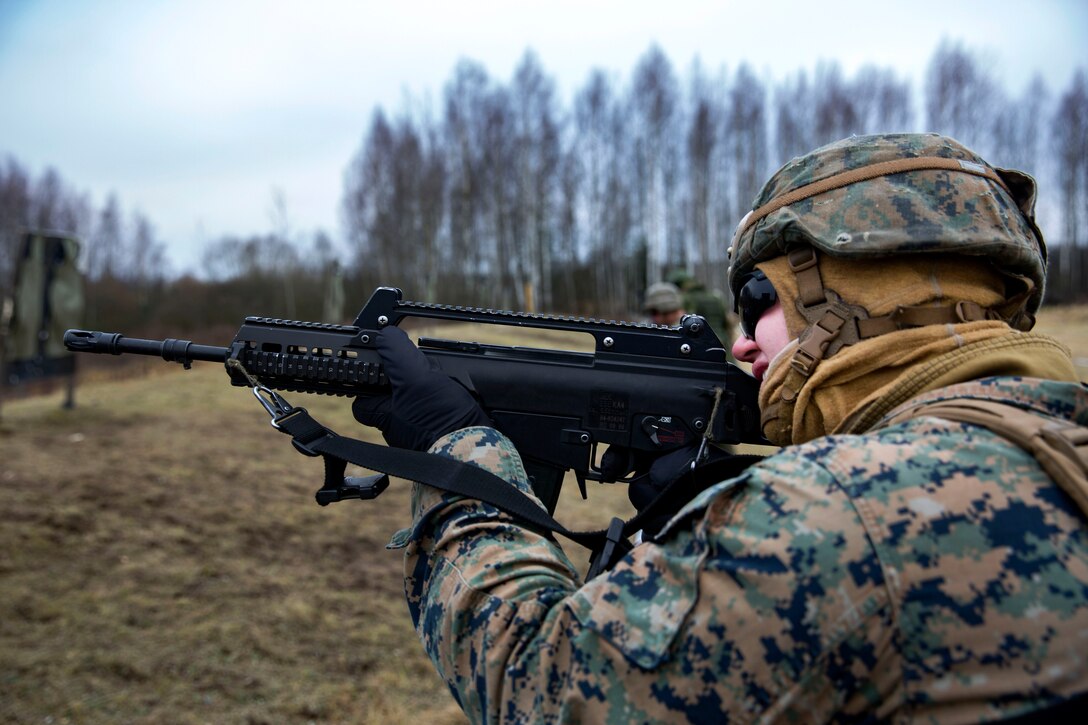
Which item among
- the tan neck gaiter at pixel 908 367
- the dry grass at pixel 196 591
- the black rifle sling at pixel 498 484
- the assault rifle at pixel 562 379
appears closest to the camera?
the tan neck gaiter at pixel 908 367

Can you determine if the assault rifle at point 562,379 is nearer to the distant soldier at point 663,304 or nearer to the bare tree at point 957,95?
the distant soldier at point 663,304

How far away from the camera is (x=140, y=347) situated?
8.63ft

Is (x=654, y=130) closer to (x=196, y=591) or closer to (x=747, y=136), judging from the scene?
(x=747, y=136)

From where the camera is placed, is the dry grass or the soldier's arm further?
the dry grass

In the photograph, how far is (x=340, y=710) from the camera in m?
3.95

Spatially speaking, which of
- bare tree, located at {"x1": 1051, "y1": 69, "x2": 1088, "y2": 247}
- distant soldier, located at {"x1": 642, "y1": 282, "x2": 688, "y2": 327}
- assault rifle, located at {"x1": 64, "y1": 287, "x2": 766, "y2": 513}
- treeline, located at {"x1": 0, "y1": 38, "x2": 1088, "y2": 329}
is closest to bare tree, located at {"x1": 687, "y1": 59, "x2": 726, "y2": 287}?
treeline, located at {"x1": 0, "y1": 38, "x2": 1088, "y2": 329}

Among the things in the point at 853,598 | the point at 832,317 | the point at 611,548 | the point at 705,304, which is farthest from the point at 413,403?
the point at 705,304

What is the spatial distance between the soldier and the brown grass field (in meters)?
2.95

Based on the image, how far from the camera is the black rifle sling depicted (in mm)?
1654

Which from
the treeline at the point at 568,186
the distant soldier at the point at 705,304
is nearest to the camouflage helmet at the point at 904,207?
the distant soldier at the point at 705,304

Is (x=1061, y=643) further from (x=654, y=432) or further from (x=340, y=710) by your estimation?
(x=340, y=710)

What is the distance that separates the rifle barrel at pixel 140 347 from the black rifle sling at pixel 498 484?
643 mm

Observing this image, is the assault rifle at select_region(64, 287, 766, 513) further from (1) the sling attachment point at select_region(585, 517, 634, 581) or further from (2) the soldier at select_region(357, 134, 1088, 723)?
(2) the soldier at select_region(357, 134, 1088, 723)

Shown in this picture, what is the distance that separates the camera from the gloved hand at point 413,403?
2.15m
